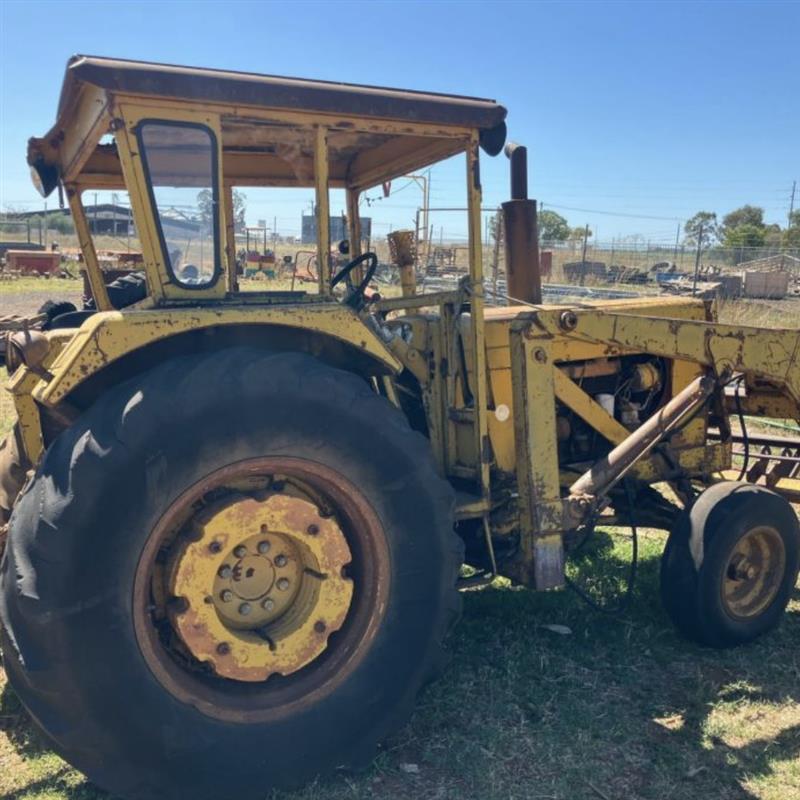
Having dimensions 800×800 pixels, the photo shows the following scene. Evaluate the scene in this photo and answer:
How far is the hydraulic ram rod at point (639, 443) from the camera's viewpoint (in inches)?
160

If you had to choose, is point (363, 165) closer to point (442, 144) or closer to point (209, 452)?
point (442, 144)

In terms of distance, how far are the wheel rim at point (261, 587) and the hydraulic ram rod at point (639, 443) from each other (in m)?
1.34

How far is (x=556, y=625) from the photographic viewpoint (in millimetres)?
4328

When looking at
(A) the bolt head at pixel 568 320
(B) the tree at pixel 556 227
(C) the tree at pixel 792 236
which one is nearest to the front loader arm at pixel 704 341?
(A) the bolt head at pixel 568 320

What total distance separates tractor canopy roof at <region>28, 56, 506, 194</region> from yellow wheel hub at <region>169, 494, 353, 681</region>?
1.42m

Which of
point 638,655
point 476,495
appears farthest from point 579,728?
point 476,495

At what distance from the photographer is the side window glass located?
9.84ft

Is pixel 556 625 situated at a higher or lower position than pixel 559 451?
lower

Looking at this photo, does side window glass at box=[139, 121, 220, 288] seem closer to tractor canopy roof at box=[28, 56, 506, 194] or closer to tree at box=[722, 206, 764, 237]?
tractor canopy roof at box=[28, 56, 506, 194]

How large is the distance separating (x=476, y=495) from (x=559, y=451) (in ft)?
3.00

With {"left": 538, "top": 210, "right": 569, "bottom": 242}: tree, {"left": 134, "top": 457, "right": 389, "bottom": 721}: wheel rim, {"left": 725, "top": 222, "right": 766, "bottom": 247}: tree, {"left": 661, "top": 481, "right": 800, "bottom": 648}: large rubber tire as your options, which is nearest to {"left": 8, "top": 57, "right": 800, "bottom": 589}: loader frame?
{"left": 661, "top": 481, "right": 800, "bottom": 648}: large rubber tire

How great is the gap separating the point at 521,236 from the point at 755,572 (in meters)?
2.23

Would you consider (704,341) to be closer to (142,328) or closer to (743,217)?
(142,328)

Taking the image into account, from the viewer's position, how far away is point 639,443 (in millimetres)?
4180
